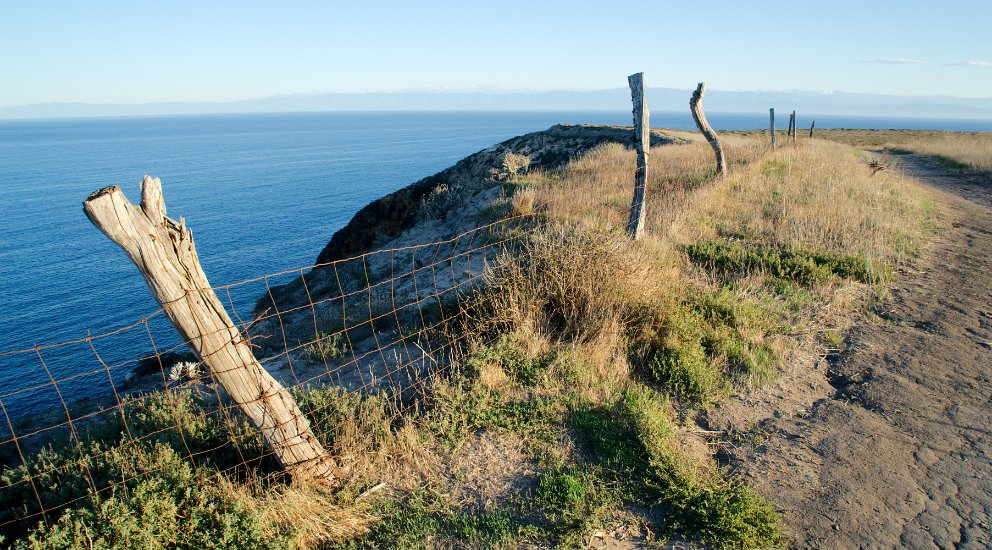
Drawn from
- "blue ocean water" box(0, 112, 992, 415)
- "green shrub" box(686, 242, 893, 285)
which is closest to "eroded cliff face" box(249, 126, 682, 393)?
"blue ocean water" box(0, 112, 992, 415)

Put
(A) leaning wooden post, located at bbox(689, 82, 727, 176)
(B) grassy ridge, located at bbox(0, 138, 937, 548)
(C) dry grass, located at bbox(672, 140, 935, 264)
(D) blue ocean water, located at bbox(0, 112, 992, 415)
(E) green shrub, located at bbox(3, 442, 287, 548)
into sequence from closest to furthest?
(E) green shrub, located at bbox(3, 442, 287, 548) → (B) grassy ridge, located at bbox(0, 138, 937, 548) → (C) dry grass, located at bbox(672, 140, 935, 264) → (A) leaning wooden post, located at bbox(689, 82, 727, 176) → (D) blue ocean water, located at bbox(0, 112, 992, 415)

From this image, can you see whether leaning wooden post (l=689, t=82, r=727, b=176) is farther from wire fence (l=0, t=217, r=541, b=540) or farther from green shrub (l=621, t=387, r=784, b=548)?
green shrub (l=621, t=387, r=784, b=548)

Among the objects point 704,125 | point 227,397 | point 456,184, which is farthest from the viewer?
point 456,184

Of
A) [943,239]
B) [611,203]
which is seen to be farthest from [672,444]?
[943,239]

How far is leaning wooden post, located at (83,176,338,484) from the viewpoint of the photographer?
10.8 feet

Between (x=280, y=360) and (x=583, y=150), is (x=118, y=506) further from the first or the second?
(x=583, y=150)

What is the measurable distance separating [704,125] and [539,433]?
43.5ft

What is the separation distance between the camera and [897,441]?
16.6ft

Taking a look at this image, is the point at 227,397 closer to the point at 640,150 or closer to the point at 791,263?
the point at 640,150

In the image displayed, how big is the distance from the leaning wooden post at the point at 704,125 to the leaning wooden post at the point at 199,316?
13.6 meters

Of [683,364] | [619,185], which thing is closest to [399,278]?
[619,185]

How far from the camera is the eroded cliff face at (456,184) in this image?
21.3 m

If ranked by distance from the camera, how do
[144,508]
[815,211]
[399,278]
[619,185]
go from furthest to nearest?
[619,185]
[399,278]
[815,211]
[144,508]

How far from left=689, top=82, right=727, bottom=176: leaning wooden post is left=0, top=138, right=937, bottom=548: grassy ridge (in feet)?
21.1
